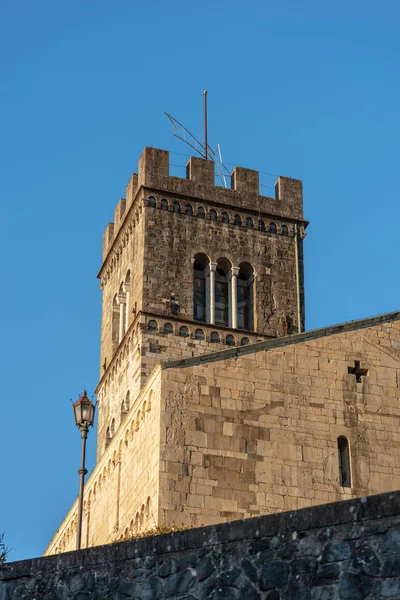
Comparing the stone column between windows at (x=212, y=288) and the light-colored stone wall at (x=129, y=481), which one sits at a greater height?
the stone column between windows at (x=212, y=288)

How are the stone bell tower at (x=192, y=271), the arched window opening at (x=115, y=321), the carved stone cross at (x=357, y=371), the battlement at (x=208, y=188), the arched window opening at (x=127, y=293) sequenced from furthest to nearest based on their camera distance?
the arched window opening at (x=115, y=321)
the battlement at (x=208, y=188)
the arched window opening at (x=127, y=293)
the stone bell tower at (x=192, y=271)
the carved stone cross at (x=357, y=371)

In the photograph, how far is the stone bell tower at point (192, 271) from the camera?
43094 mm

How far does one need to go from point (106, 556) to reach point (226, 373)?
13.8 meters

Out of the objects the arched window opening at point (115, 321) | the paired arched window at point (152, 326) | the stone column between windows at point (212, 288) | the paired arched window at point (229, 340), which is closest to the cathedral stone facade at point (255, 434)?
the paired arched window at point (152, 326)

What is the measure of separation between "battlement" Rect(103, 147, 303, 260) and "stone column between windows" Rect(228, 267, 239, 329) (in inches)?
112

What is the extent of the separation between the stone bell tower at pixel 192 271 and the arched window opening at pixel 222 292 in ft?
0.12

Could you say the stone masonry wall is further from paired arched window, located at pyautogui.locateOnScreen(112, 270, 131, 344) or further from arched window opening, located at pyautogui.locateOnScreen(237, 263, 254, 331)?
paired arched window, located at pyautogui.locateOnScreen(112, 270, 131, 344)

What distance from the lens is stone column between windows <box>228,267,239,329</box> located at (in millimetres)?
44156

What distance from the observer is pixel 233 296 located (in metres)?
44.6

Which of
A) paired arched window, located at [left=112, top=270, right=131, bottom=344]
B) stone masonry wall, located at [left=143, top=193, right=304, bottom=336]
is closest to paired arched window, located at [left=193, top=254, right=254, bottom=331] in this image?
stone masonry wall, located at [left=143, top=193, right=304, bottom=336]

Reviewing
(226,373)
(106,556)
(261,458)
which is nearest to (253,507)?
(261,458)

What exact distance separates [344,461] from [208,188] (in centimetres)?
2422

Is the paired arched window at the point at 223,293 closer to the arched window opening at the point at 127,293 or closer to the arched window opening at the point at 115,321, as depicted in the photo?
the arched window opening at the point at 127,293

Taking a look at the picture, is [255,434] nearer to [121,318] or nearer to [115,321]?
[121,318]
